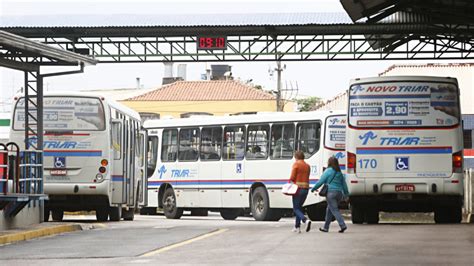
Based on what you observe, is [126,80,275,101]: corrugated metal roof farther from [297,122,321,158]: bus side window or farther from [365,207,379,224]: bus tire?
[365,207,379,224]: bus tire

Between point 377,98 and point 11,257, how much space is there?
10.5 m

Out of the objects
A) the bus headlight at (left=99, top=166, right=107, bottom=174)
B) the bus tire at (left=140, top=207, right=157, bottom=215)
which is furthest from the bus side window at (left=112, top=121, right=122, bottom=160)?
the bus tire at (left=140, top=207, right=157, bottom=215)

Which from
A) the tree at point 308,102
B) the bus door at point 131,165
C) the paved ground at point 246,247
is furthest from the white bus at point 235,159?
the tree at point 308,102

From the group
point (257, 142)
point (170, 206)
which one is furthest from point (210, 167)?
point (170, 206)

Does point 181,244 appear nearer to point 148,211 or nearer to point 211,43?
point 148,211

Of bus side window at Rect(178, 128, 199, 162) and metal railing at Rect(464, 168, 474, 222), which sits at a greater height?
bus side window at Rect(178, 128, 199, 162)

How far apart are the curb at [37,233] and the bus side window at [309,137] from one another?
792 centimetres

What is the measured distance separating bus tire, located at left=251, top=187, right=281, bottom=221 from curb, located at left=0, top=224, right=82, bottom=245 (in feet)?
25.1

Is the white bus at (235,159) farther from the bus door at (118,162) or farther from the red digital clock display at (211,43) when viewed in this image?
the red digital clock display at (211,43)

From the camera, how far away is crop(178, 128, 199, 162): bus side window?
113 feet

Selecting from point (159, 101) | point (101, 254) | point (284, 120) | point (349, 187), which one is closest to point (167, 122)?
point (284, 120)

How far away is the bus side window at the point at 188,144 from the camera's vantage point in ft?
113

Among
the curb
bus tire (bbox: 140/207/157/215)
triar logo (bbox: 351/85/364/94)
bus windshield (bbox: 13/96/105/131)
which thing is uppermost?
triar logo (bbox: 351/85/364/94)

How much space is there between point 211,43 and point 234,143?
776cm
